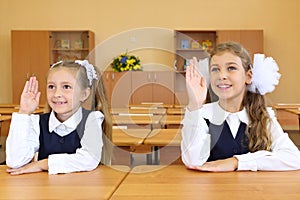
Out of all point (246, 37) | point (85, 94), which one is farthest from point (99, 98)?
point (246, 37)

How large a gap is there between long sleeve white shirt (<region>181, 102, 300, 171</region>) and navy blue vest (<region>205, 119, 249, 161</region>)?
0.02 meters

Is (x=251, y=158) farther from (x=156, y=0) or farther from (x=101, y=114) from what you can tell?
(x=156, y=0)

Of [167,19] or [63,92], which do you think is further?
[167,19]

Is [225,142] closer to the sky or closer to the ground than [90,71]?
closer to the ground

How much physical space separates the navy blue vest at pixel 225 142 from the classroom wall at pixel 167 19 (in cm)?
730

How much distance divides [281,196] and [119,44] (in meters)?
8.02

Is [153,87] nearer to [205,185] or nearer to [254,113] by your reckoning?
[254,113]

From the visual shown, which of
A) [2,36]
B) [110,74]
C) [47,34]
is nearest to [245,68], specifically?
[110,74]

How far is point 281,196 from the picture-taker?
118cm

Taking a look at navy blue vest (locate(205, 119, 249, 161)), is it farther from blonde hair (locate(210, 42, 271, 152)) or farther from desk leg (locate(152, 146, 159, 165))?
desk leg (locate(152, 146, 159, 165))

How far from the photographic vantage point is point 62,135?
1908 millimetres

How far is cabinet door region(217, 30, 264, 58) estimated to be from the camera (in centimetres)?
845

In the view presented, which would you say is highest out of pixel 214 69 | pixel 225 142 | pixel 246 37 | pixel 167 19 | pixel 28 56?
pixel 167 19

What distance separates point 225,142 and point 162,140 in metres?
0.83
